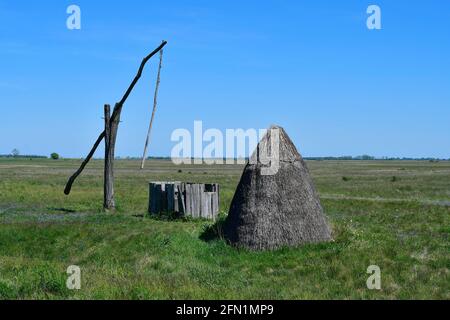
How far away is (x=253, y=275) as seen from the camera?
1287 cm

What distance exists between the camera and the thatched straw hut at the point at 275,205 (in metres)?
15.2

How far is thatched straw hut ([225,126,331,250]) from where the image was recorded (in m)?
15.2

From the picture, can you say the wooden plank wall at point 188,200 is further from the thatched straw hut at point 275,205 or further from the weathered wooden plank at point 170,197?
the thatched straw hut at point 275,205

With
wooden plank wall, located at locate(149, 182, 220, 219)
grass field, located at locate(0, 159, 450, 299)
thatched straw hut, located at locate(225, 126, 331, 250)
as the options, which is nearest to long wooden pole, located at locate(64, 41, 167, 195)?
grass field, located at locate(0, 159, 450, 299)

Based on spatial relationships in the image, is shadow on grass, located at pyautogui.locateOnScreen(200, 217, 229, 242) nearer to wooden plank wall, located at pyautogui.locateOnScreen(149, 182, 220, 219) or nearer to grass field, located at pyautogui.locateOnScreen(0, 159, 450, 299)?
grass field, located at pyautogui.locateOnScreen(0, 159, 450, 299)

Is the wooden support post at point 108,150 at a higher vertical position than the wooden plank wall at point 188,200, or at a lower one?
higher

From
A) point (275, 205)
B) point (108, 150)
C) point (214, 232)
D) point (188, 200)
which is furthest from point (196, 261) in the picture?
point (108, 150)

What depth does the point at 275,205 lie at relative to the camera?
1551 centimetres

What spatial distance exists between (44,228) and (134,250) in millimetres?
4549

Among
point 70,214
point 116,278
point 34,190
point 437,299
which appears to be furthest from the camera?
point 34,190

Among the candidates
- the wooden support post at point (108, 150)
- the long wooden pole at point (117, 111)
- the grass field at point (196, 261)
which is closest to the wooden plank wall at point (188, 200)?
the grass field at point (196, 261)
